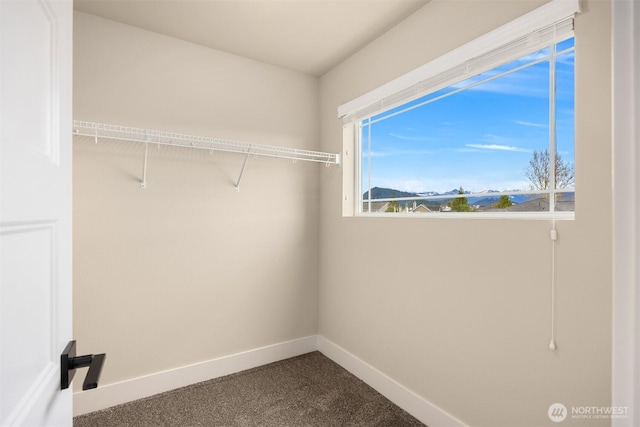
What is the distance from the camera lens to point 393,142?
7.30ft

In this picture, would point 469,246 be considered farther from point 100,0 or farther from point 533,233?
point 100,0

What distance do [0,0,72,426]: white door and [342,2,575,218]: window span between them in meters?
1.69

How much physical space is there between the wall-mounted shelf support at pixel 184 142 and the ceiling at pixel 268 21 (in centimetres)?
69

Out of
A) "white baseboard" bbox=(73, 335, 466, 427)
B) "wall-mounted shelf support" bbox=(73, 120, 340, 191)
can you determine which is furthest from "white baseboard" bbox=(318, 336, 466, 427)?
"wall-mounted shelf support" bbox=(73, 120, 340, 191)

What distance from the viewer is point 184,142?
7.14 feet

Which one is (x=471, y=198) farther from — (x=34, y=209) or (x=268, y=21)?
(x=34, y=209)

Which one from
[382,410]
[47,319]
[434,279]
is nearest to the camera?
[47,319]

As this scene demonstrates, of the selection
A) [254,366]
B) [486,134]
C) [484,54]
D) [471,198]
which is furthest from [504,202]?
[254,366]

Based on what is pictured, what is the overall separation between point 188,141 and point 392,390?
6.91 ft

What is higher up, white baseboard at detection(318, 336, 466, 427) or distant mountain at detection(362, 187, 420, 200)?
distant mountain at detection(362, 187, 420, 200)

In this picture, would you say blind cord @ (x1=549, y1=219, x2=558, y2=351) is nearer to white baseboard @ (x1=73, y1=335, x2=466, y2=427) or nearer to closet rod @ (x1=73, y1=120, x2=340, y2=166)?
white baseboard @ (x1=73, y1=335, x2=466, y2=427)

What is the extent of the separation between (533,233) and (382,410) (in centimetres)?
136

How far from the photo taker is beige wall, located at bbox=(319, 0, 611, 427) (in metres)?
1.19

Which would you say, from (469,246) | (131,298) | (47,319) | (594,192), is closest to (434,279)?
(469,246)
